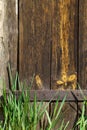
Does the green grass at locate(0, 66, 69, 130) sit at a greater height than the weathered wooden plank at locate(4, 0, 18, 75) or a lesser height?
lesser

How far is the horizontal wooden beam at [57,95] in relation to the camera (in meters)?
3.43

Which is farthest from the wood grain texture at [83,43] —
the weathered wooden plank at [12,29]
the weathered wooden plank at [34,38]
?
the weathered wooden plank at [12,29]

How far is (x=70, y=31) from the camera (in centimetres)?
351

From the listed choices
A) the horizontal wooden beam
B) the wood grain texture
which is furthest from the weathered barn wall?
the wood grain texture

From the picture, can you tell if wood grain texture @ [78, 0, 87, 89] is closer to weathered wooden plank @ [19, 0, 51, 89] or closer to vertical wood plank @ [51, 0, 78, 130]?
vertical wood plank @ [51, 0, 78, 130]

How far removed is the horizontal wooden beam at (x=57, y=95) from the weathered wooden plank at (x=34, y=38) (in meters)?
0.11

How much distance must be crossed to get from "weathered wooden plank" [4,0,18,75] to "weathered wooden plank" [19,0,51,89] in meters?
0.03

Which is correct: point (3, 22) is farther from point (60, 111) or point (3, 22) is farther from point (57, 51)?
point (60, 111)

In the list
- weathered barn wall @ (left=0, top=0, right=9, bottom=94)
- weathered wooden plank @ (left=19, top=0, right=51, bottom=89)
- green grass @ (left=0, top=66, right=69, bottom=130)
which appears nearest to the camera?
green grass @ (left=0, top=66, right=69, bottom=130)

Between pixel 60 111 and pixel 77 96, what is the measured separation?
147 millimetres

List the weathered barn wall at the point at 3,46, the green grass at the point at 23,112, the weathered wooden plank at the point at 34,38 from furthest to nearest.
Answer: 1. the weathered wooden plank at the point at 34,38
2. the weathered barn wall at the point at 3,46
3. the green grass at the point at 23,112

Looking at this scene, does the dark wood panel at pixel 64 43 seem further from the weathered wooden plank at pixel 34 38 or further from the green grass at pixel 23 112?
the green grass at pixel 23 112

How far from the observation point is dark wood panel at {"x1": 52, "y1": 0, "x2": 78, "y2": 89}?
11.5 ft

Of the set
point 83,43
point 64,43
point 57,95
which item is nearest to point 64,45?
point 64,43
